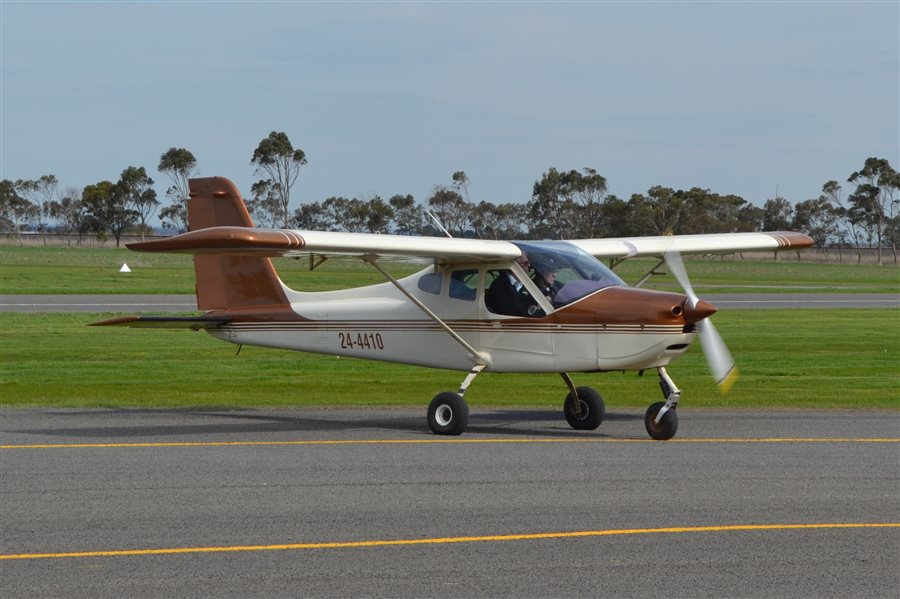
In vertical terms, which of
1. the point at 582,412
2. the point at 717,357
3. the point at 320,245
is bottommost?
the point at 582,412

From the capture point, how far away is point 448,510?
9.70 m

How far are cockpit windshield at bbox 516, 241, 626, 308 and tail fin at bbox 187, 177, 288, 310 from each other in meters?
3.93

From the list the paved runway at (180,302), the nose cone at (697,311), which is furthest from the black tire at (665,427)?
the paved runway at (180,302)

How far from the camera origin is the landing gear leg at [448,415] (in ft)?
45.9

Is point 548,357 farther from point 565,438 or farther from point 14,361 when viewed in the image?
point 14,361

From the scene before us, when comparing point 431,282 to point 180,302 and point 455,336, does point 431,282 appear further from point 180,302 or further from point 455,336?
point 180,302

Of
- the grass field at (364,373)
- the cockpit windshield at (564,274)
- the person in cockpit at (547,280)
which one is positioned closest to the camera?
the cockpit windshield at (564,274)

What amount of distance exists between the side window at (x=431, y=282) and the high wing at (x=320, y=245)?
269mm

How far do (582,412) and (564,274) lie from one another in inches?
63.8

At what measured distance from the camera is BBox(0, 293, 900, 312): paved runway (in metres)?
35.6

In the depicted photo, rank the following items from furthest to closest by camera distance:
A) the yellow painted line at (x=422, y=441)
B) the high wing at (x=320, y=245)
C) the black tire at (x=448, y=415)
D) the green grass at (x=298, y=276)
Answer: the green grass at (x=298, y=276), the black tire at (x=448, y=415), the yellow painted line at (x=422, y=441), the high wing at (x=320, y=245)

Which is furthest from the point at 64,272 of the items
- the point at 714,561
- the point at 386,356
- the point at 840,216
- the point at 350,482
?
the point at 840,216

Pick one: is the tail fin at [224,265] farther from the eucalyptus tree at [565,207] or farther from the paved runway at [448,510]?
the eucalyptus tree at [565,207]

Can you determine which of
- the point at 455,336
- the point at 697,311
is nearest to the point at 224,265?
the point at 455,336
